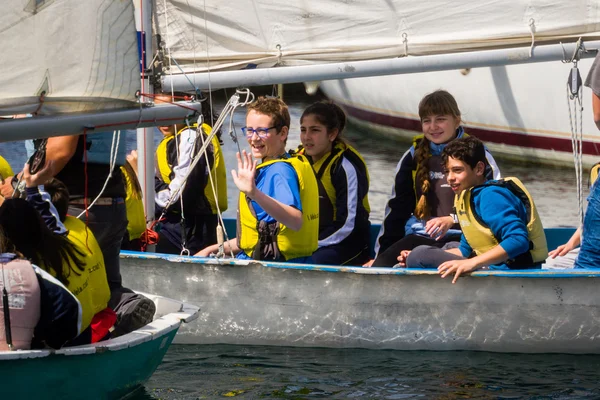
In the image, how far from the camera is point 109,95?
5.12 m

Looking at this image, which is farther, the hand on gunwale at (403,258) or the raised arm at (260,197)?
the hand on gunwale at (403,258)

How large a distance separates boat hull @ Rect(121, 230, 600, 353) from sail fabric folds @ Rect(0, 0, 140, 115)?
2319 mm

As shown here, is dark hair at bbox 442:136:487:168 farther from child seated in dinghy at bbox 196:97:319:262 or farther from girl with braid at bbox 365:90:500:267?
child seated in dinghy at bbox 196:97:319:262

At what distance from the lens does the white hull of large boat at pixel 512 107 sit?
56.2ft

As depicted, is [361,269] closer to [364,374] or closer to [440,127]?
[364,374]

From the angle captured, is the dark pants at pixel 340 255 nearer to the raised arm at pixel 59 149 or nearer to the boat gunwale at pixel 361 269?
the boat gunwale at pixel 361 269

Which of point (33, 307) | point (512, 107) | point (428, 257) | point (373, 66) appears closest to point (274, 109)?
point (373, 66)

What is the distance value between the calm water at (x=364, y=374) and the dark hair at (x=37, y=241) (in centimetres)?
132

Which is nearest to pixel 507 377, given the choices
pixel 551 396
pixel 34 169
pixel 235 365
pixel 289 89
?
pixel 551 396

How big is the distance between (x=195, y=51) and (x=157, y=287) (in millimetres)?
1624

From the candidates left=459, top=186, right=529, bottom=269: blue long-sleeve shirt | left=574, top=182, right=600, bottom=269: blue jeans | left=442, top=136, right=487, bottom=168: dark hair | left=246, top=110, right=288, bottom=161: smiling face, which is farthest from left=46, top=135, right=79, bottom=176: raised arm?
left=574, top=182, right=600, bottom=269: blue jeans

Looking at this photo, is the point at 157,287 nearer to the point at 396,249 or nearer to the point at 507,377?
the point at 396,249

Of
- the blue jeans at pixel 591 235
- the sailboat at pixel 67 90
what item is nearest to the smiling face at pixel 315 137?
the blue jeans at pixel 591 235

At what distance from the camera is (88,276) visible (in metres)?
5.47
